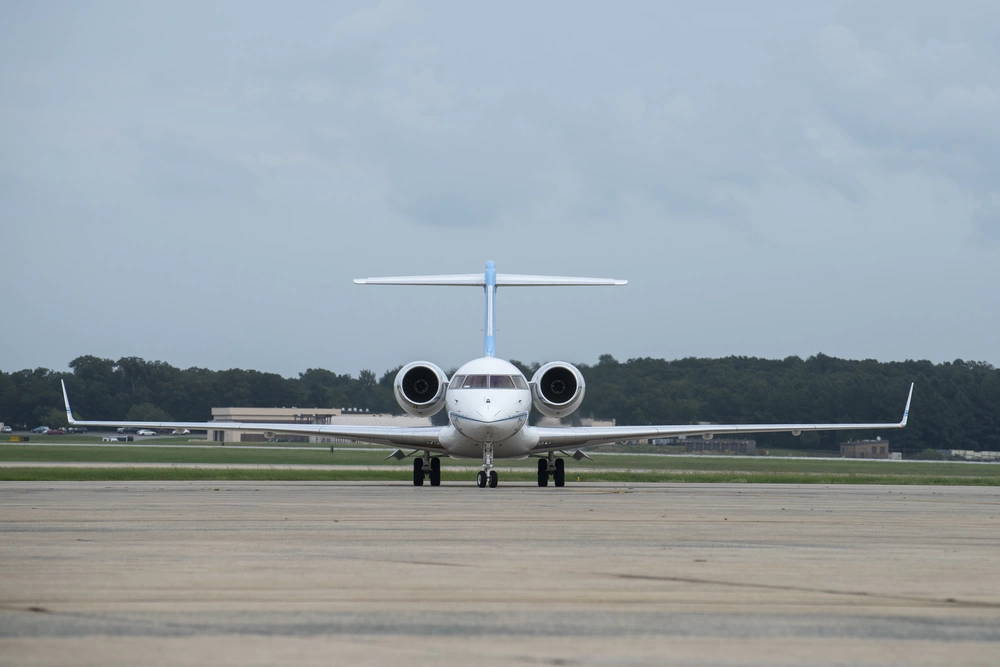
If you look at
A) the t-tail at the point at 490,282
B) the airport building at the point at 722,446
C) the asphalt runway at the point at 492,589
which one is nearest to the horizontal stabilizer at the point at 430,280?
the t-tail at the point at 490,282

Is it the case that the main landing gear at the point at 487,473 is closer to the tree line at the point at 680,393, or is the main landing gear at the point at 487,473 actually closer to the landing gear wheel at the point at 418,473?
the landing gear wheel at the point at 418,473

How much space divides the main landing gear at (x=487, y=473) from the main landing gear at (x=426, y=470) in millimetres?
1939

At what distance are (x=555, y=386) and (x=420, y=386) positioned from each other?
320cm

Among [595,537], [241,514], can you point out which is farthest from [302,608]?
[241,514]

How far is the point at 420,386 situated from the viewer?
35.8 meters

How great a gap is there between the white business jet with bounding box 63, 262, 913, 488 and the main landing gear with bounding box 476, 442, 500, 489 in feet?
0.07

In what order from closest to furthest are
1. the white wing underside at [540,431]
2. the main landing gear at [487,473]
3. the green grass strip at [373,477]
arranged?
1. the main landing gear at [487,473]
2. the white wing underside at [540,431]
3. the green grass strip at [373,477]

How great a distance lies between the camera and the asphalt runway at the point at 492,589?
739 cm

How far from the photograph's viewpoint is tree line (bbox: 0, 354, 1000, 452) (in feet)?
200

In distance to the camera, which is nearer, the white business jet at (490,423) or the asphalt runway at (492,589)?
the asphalt runway at (492,589)

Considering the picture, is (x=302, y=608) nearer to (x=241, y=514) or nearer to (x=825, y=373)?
(x=241, y=514)

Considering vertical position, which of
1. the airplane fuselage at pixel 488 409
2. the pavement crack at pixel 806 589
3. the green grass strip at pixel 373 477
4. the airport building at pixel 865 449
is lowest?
the pavement crack at pixel 806 589

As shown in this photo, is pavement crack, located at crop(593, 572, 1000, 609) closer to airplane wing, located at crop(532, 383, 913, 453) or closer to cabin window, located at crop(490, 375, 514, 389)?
cabin window, located at crop(490, 375, 514, 389)

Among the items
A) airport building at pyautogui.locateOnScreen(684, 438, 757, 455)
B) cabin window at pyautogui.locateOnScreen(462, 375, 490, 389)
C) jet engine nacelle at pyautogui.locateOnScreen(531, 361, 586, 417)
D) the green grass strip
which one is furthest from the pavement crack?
airport building at pyautogui.locateOnScreen(684, 438, 757, 455)
